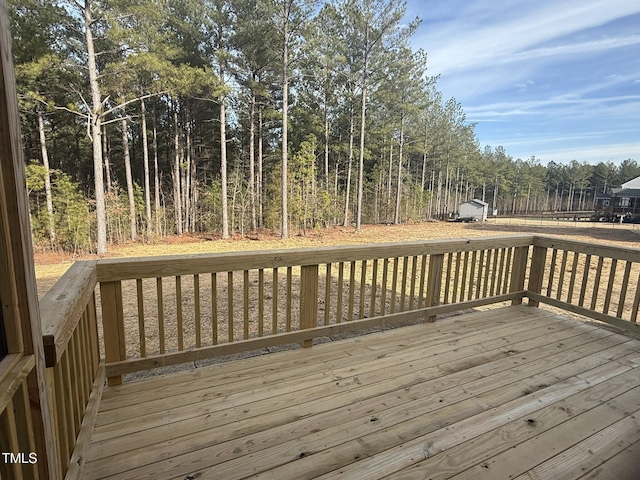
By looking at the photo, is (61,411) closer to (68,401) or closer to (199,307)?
(68,401)

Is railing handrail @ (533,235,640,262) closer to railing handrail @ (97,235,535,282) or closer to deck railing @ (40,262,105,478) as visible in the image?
railing handrail @ (97,235,535,282)

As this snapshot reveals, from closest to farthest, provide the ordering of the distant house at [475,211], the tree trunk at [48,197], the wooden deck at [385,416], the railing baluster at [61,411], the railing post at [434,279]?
the railing baluster at [61,411] < the wooden deck at [385,416] < the railing post at [434,279] < the tree trunk at [48,197] < the distant house at [475,211]

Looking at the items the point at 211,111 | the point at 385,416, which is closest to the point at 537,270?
the point at 385,416

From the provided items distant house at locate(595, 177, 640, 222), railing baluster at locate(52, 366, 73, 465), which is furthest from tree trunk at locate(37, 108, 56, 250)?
distant house at locate(595, 177, 640, 222)

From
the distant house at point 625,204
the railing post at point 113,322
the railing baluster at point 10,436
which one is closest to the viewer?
the railing baluster at point 10,436

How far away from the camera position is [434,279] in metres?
3.11

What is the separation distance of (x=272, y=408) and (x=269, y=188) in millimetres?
15698

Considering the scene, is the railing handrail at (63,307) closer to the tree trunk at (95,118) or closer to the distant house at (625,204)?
the tree trunk at (95,118)

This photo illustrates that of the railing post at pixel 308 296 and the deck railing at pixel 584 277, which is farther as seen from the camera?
the deck railing at pixel 584 277

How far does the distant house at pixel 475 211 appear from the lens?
2758cm

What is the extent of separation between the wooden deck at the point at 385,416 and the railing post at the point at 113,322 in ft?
0.67

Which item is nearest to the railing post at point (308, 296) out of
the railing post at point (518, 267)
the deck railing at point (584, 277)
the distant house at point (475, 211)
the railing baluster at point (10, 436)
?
the railing baluster at point (10, 436)

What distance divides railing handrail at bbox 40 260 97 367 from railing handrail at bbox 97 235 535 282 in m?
0.16

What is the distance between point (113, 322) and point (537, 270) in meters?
3.94
